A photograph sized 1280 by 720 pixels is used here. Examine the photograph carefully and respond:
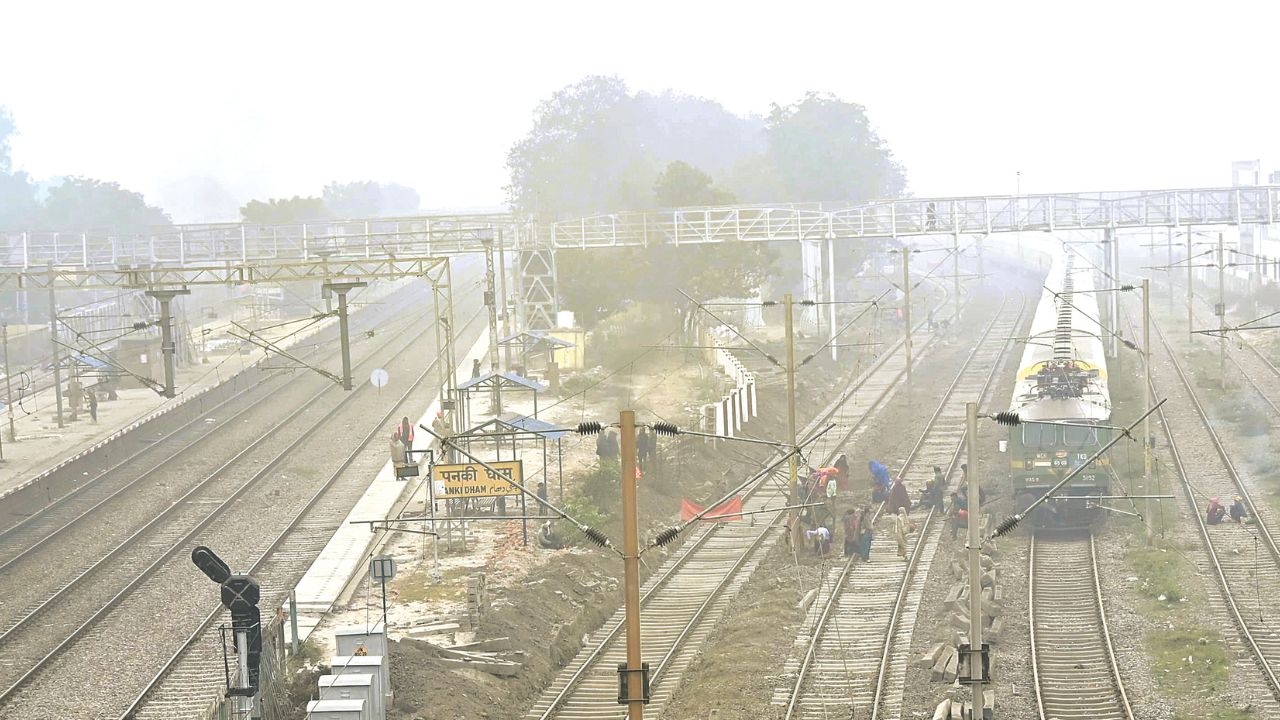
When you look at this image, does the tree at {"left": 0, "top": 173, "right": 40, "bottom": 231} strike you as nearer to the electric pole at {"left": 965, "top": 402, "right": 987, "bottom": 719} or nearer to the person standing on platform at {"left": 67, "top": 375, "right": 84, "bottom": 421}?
the person standing on platform at {"left": 67, "top": 375, "right": 84, "bottom": 421}

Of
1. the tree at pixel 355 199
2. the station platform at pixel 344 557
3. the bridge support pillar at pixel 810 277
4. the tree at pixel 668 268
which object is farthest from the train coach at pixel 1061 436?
the tree at pixel 355 199

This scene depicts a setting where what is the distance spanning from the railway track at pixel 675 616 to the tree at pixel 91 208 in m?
64.1

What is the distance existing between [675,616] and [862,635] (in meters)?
3.73

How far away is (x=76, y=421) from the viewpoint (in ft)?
163

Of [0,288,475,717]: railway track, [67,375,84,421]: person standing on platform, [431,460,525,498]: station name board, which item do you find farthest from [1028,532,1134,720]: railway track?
[67,375,84,421]: person standing on platform

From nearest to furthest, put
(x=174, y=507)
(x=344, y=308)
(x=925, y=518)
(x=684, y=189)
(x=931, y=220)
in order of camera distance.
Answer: (x=344, y=308) → (x=925, y=518) → (x=174, y=507) → (x=931, y=220) → (x=684, y=189)

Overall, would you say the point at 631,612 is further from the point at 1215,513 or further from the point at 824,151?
the point at 824,151

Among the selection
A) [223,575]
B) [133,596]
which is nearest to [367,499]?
[133,596]

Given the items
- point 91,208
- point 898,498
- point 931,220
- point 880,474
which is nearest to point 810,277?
point 931,220

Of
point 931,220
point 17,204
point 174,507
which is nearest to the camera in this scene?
point 174,507

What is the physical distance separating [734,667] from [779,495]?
48.3 feet

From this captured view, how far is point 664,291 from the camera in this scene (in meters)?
63.4

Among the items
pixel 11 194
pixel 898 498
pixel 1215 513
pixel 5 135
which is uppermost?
pixel 5 135

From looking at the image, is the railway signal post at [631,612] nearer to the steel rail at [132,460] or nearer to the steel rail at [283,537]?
the steel rail at [283,537]
